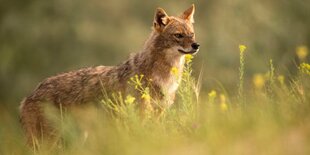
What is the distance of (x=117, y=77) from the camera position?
11.6 m

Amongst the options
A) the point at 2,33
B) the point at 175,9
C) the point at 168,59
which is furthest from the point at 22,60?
the point at 168,59

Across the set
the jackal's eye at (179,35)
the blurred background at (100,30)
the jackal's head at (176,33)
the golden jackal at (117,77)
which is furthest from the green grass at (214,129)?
the blurred background at (100,30)

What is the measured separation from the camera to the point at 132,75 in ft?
37.7

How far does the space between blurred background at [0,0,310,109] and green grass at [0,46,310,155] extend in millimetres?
20847

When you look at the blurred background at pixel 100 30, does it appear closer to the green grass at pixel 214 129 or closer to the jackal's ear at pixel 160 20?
the jackal's ear at pixel 160 20

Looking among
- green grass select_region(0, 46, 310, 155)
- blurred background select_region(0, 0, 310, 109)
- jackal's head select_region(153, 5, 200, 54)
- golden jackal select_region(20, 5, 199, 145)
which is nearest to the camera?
green grass select_region(0, 46, 310, 155)

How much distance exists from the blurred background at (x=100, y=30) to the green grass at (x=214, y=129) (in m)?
20.8

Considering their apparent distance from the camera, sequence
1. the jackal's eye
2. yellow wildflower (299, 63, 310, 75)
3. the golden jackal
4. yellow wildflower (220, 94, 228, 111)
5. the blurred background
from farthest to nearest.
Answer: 1. the blurred background
2. the jackal's eye
3. the golden jackal
4. yellow wildflower (299, 63, 310, 75)
5. yellow wildflower (220, 94, 228, 111)

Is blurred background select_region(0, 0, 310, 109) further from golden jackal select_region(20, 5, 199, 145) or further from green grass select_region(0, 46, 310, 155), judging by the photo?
green grass select_region(0, 46, 310, 155)

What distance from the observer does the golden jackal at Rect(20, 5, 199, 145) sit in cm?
1152

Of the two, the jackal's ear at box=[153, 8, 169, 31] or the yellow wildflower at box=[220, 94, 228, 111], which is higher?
the jackal's ear at box=[153, 8, 169, 31]

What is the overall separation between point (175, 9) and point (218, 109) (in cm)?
2513

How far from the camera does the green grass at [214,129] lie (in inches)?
252

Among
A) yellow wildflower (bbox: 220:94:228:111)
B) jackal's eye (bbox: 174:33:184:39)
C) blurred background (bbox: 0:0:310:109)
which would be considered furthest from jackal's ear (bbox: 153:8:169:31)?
blurred background (bbox: 0:0:310:109)
